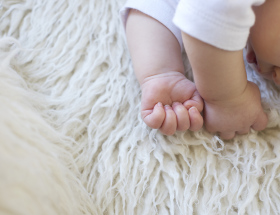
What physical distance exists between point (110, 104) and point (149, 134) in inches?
3.8

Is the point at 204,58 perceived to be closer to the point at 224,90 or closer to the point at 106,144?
the point at 224,90

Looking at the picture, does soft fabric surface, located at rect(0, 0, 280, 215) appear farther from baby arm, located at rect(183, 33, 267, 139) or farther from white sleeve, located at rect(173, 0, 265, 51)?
white sleeve, located at rect(173, 0, 265, 51)

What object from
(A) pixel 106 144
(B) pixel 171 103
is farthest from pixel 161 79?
(A) pixel 106 144

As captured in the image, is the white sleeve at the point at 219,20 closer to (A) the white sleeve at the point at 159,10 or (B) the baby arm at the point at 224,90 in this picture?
(B) the baby arm at the point at 224,90

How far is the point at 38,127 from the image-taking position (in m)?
0.52

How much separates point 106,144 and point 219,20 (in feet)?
0.91

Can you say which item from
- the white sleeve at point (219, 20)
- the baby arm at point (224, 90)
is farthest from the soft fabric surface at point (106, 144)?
the white sleeve at point (219, 20)

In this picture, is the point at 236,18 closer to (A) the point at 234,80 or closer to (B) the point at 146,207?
(A) the point at 234,80

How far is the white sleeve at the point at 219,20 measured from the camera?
1.56 ft

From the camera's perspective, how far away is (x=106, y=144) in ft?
2.00

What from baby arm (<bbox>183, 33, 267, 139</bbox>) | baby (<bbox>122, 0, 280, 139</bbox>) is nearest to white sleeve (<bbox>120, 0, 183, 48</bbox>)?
baby (<bbox>122, 0, 280, 139</bbox>)

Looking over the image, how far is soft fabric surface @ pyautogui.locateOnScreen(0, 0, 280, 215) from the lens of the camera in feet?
1.61

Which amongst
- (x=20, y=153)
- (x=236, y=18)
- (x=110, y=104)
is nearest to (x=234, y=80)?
(x=236, y=18)

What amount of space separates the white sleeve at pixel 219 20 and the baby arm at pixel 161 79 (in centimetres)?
14
